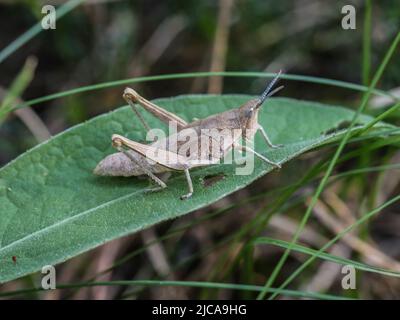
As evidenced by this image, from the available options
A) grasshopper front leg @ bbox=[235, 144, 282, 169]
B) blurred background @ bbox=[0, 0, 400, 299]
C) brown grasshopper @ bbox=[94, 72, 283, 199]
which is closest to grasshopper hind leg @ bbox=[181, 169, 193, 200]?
brown grasshopper @ bbox=[94, 72, 283, 199]

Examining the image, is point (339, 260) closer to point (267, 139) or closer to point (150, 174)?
point (267, 139)

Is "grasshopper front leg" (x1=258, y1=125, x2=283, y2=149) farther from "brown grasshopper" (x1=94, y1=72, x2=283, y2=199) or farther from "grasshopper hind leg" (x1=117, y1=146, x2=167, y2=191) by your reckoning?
"grasshopper hind leg" (x1=117, y1=146, x2=167, y2=191)

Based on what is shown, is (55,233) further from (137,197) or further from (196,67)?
(196,67)

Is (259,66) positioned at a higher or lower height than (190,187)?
higher

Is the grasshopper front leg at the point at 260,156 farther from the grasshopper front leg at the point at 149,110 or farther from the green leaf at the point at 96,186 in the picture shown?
the grasshopper front leg at the point at 149,110

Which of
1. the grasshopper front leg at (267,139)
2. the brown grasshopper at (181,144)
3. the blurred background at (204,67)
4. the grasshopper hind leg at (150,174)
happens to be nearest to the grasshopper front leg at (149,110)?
the brown grasshopper at (181,144)
